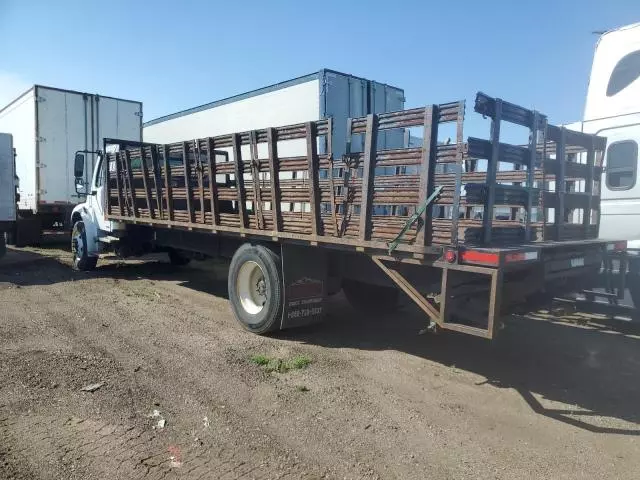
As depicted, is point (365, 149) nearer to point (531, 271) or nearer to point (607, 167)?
point (531, 271)

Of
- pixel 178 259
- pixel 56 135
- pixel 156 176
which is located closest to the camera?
pixel 156 176

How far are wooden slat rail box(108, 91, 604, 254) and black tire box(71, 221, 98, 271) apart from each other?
439cm

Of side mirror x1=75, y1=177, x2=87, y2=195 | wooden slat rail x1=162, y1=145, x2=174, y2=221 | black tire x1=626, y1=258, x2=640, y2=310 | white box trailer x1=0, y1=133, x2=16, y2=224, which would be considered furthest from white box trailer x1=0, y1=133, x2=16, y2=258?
black tire x1=626, y1=258, x2=640, y2=310

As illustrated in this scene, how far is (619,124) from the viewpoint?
6.48 m

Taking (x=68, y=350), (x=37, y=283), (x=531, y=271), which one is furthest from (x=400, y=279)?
(x=37, y=283)

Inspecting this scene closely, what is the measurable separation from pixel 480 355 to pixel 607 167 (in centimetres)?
312

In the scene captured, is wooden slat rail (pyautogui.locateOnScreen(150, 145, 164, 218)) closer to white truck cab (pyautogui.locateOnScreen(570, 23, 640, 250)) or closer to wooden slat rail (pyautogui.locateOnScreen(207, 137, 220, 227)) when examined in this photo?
wooden slat rail (pyautogui.locateOnScreen(207, 137, 220, 227))

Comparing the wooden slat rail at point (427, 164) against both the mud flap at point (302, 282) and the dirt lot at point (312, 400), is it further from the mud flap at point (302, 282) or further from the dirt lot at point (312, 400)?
the mud flap at point (302, 282)

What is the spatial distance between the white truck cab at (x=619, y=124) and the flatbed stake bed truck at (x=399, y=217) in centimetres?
42

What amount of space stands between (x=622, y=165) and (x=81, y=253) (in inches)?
402

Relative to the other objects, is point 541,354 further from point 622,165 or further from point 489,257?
point 622,165

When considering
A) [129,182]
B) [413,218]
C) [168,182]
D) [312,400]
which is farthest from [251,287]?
[129,182]

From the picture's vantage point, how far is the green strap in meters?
4.27

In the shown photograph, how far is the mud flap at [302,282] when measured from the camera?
19.5ft
